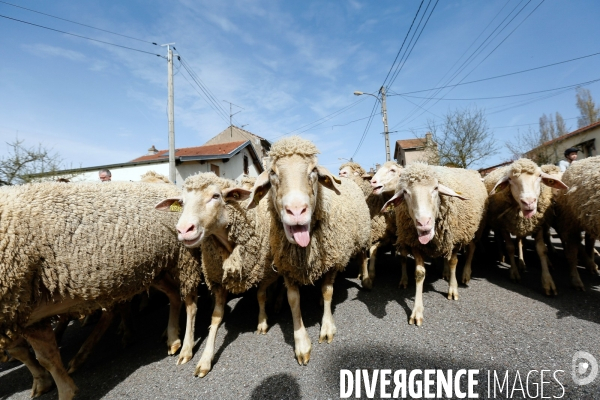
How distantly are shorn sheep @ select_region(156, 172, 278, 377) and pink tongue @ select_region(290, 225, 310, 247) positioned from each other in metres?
0.80

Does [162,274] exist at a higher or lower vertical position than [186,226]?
lower

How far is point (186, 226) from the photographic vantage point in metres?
2.29

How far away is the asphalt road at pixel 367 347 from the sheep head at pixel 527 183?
1.21 metres

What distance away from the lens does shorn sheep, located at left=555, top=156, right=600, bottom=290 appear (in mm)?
3098

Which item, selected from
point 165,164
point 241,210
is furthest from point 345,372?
point 165,164

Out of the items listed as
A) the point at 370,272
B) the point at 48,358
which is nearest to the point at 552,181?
the point at 370,272

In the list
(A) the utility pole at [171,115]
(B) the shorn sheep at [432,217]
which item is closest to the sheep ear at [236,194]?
(B) the shorn sheep at [432,217]

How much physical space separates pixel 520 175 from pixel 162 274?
15.7ft

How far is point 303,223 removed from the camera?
2068mm

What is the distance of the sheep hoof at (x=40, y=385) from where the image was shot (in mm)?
2525

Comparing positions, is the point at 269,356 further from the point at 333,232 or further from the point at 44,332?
the point at 44,332

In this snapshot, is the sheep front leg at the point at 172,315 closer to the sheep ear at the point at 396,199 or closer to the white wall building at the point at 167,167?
the sheep ear at the point at 396,199

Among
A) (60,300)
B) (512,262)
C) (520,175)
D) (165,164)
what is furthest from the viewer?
(165,164)

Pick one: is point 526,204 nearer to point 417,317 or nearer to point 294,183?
point 417,317
